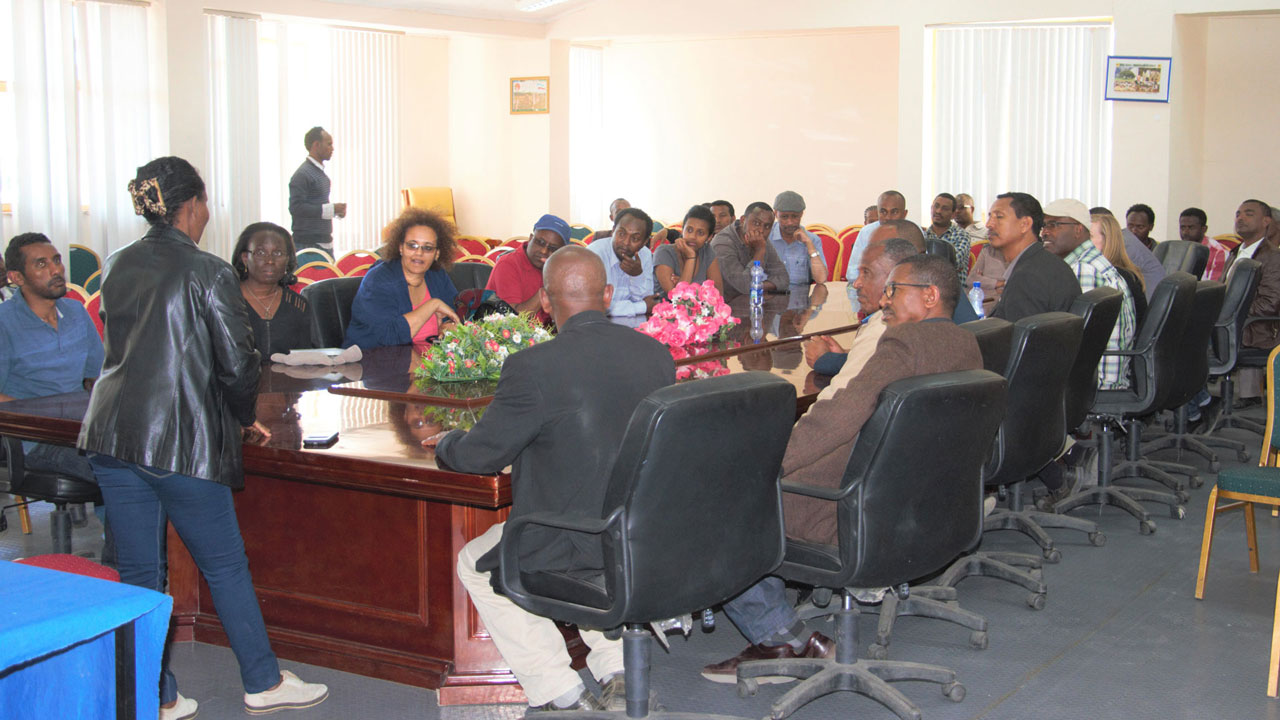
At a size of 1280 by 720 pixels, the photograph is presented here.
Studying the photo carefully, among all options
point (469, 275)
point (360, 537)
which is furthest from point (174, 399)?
point (469, 275)

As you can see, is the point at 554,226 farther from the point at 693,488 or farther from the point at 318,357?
the point at 693,488

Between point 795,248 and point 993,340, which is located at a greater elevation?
point 795,248

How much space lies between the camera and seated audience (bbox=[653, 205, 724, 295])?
22.3 ft

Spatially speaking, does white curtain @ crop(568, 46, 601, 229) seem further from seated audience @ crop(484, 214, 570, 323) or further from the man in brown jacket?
the man in brown jacket

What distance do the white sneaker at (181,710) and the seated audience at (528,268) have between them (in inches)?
107

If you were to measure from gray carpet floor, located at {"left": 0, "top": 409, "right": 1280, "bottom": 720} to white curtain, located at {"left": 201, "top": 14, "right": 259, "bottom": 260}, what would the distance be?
553 centimetres

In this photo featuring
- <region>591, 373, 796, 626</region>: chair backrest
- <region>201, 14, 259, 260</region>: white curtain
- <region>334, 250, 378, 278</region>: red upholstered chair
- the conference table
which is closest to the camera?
<region>591, 373, 796, 626</region>: chair backrest

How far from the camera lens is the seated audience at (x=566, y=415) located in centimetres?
249

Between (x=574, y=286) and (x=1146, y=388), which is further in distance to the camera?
(x=1146, y=388)

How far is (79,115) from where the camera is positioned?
29.1 ft

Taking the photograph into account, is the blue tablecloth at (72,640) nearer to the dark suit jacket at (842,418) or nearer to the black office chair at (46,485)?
the dark suit jacket at (842,418)

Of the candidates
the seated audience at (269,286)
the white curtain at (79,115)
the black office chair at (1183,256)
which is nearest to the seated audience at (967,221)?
the black office chair at (1183,256)

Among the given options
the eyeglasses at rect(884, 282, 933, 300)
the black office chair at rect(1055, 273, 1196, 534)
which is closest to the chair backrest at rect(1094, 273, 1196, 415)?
the black office chair at rect(1055, 273, 1196, 534)

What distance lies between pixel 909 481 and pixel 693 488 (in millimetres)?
601
